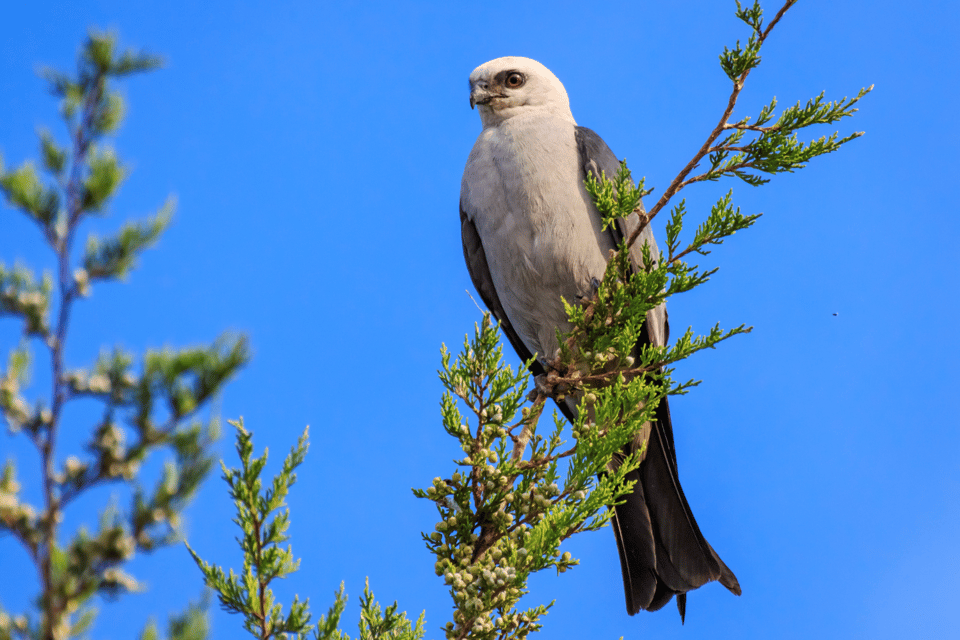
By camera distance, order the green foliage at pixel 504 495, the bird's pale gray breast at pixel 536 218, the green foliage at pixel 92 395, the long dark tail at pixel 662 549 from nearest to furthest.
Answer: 1. the green foliage at pixel 92 395
2. the green foliage at pixel 504 495
3. the long dark tail at pixel 662 549
4. the bird's pale gray breast at pixel 536 218

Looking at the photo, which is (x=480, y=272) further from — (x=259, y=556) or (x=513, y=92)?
(x=259, y=556)

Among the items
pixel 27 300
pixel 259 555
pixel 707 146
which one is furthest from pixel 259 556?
pixel 707 146

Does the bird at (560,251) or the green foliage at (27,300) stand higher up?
the bird at (560,251)

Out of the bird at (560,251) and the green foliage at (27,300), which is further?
the bird at (560,251)

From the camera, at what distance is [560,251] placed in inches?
162

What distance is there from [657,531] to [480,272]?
1985 millimetres

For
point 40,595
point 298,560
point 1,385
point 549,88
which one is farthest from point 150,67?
point 549,88

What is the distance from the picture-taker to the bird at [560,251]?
12.4 ft

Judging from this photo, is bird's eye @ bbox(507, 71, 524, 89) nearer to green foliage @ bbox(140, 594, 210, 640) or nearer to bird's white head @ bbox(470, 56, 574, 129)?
bird's white head @ bbox(470, 56, 574, 129)

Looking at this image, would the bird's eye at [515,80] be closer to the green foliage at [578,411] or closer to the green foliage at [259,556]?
the green foliage at [578,411]

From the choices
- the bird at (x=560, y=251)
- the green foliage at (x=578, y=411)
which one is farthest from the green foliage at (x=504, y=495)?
the bird at (x=560, y=251)

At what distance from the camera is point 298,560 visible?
2016mm

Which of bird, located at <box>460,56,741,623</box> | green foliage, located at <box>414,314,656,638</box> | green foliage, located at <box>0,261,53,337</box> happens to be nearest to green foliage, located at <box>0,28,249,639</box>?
green foliage, located at <box>0,261,53,337</box>

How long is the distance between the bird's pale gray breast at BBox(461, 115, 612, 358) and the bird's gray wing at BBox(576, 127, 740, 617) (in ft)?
0.55
